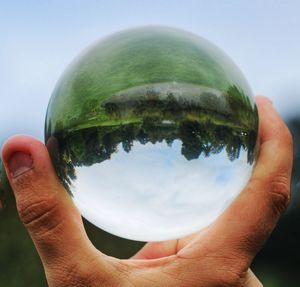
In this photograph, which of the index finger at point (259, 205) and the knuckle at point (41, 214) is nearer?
the knuckle at point (41, 214)

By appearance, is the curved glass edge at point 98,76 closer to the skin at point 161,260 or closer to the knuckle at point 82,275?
the skin at point 161,260

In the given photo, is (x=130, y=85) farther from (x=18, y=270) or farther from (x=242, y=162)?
(x=18, y=270)

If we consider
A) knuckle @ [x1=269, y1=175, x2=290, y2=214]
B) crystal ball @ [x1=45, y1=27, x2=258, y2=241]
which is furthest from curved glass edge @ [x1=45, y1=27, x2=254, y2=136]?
knuckle @ [x1=269, y1=175, x2=290, y2=214]

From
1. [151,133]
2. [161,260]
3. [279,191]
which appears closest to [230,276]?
[161,260]

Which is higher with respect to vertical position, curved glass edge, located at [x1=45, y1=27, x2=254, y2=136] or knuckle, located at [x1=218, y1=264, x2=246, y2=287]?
curved glass edge, located at [x1=45, y1=27, x2=254, y2=136]

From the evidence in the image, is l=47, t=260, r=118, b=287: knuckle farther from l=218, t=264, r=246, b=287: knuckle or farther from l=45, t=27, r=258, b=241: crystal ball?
l=218, t=264, r=246, b=287: knuckle

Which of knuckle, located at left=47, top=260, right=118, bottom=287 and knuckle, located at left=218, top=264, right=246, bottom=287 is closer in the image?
knuckle, located at left=47, top=260, right=118, bottom=287

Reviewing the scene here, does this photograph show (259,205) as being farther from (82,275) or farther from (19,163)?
(19,163)

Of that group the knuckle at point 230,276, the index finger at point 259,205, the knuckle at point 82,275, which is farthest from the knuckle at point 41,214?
the knuckle at point 230,276
